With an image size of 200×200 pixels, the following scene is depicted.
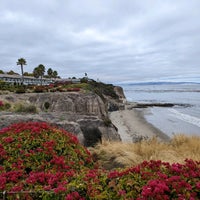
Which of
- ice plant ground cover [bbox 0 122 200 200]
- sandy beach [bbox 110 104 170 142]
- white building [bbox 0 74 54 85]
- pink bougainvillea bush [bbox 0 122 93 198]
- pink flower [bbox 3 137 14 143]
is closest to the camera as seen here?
ice plant ground cover [bbox 0 122 200 200]

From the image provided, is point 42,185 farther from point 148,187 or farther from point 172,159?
point 172,159

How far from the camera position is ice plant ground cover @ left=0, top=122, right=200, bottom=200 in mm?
2738

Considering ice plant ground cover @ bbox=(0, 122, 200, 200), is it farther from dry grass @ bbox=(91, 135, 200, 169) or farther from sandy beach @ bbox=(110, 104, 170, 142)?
sandy beach @ bbox=(110, 104, 170, 142)

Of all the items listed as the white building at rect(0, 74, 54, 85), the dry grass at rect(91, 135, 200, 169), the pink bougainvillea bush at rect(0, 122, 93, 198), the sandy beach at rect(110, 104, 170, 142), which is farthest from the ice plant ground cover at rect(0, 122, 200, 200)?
the white building at rect(0, 74, 54, 85)

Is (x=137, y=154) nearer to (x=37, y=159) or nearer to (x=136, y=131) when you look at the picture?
(x=37, y=159)

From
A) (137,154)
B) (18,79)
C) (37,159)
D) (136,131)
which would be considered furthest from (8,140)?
(18,79)

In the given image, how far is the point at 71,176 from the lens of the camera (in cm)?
355

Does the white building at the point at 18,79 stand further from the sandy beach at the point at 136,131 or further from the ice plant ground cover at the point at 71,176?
the ice plant ground cover at the point at 71,176

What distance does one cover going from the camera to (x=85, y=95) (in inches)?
996

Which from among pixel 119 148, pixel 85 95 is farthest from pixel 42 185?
pixel 85 95

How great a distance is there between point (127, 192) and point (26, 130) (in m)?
3.30

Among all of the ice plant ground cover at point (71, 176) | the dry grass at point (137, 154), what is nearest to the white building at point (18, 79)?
the dry grass at point (137, 154)

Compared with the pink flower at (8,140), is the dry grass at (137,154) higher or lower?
lower

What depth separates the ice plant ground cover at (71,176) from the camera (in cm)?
274
